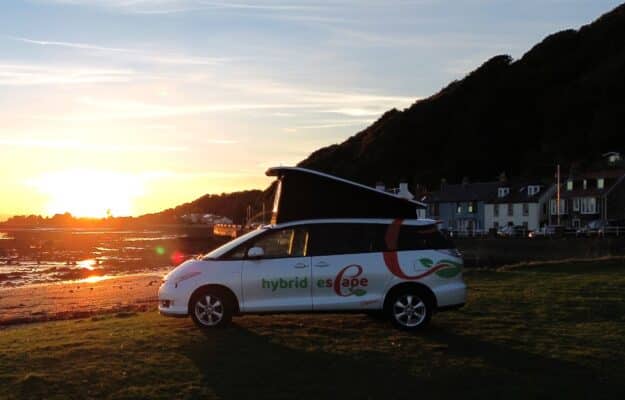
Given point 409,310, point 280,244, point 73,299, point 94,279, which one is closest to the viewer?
point 409,310

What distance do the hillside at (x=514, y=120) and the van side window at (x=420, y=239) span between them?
108934mm

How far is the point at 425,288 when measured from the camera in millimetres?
12375

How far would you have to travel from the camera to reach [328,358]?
9992 mm

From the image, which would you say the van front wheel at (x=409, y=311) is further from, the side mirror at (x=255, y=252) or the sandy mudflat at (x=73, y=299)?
the sandy mudflat at (x=73, y=299)

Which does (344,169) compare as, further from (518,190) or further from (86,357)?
(86,357)

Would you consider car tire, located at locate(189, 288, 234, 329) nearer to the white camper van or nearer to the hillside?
the white camper van

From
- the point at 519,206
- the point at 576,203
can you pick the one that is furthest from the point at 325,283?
the point at 519,206

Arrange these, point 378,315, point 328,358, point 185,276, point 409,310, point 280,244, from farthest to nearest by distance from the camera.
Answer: point 378,315, point 280,244, point 185,276, point 409,310, point 328,358

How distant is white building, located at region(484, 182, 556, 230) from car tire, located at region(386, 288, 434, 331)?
79.0m

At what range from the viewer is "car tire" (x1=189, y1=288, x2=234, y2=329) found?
1228 centimetres

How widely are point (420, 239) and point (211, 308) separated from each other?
12.2 feet

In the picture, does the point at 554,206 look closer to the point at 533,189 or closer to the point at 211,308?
the point at 533,189

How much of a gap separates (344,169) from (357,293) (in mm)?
152709

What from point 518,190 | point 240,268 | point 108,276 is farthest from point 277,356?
point 518,190
